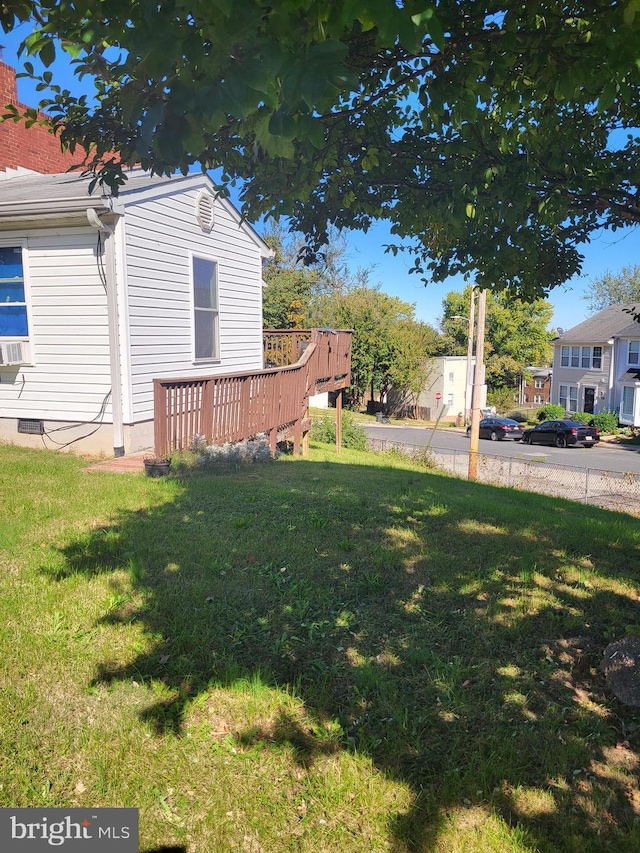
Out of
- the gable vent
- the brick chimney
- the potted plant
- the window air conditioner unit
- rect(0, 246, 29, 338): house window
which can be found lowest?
the potted plant

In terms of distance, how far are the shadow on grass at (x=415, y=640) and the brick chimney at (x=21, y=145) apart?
10.1 m

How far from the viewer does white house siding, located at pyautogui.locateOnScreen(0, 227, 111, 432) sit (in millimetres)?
8852

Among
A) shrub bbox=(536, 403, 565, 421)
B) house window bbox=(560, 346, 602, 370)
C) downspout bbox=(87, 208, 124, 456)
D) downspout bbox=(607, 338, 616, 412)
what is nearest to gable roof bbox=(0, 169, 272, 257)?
downspout bbox=(87, 208, 124, 456)

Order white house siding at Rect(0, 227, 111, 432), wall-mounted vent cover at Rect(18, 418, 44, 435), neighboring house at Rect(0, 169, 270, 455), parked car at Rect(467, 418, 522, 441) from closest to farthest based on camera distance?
neighboring house at Rect(0, 169, 270, 455) → white house siding at Rect(0, 227, 111, 432) → wall-mounted vent cover at Rect(18, 418, 44, 435) → parked car at Rect(467, 418, 522, 441)

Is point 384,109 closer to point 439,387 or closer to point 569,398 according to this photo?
point 569,398

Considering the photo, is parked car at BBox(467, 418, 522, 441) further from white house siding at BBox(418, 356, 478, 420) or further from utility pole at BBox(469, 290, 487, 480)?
utility pole at BBox(469, 290, 487, 480)

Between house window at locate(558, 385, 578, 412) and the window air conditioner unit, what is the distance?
41017mm

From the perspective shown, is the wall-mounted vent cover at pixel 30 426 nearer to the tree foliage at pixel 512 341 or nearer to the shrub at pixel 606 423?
the shrub at pixel 606 423

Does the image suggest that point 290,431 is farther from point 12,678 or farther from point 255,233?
point 12,678

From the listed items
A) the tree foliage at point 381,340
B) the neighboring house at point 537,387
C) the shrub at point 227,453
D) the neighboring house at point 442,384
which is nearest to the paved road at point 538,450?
the tree foliage at point 381,340

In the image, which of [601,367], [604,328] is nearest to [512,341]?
[604,328]

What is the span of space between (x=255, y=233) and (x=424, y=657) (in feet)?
37.5

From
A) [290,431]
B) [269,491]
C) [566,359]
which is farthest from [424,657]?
[566,359]

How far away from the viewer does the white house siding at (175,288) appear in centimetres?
918
